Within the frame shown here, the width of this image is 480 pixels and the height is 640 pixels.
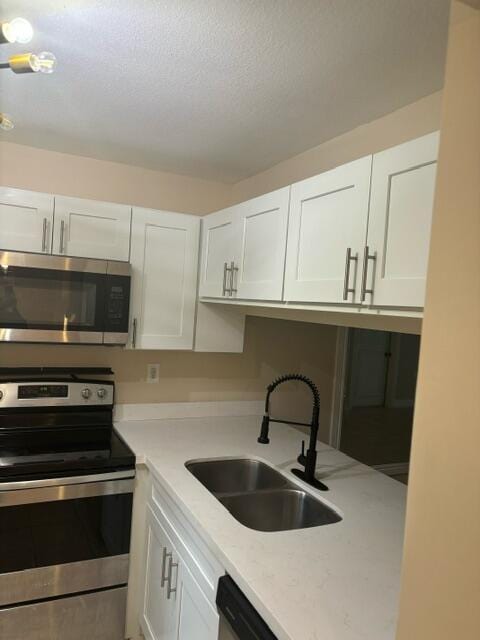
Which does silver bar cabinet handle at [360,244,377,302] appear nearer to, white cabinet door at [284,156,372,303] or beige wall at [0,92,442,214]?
white cabinet door at [284,156,372,303]

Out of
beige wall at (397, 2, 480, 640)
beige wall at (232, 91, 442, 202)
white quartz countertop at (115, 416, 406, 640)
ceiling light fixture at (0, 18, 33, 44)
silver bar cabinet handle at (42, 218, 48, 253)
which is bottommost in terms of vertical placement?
white quartz countertop at (115, 416, 406, 640)

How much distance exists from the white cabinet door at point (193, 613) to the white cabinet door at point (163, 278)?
Answer: 3.60 ft

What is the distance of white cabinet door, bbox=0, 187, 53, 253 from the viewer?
2.04 meters

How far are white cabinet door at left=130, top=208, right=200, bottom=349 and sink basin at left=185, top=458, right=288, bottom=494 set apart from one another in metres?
0.64

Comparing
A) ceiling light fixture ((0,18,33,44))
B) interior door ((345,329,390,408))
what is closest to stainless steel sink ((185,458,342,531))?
ceiling light fixture ((0,18,33,44))

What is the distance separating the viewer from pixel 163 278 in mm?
2377

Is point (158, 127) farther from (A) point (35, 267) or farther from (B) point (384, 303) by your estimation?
(B) point (384, 303)

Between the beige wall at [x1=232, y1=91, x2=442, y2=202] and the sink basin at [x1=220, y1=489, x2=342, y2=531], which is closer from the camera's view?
the beige wall at [x1=232, y1=91, x2=442, y2=202]

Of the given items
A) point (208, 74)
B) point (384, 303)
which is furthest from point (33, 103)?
point (384, 303)

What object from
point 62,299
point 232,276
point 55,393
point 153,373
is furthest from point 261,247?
point 55,393

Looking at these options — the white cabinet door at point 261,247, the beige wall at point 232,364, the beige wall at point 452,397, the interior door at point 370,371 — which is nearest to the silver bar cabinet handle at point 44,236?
the beige wall at point 232,364

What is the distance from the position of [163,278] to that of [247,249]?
57 centimetres

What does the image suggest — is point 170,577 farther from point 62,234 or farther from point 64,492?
point 62,234

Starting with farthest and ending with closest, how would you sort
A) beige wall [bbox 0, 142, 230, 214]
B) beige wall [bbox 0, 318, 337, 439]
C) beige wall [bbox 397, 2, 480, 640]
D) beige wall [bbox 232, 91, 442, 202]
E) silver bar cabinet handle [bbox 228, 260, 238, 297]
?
beige wall [bbox 0, 318, 337, 439] < beige wall [bbox 0, 142, 230, 214] < silver bar cabinet handle [bbox 228, 260, 238, 297] < beige wall [bbox 232, 91, 442, 202] < beige wall [bbox 397, 2, 480, 640]
